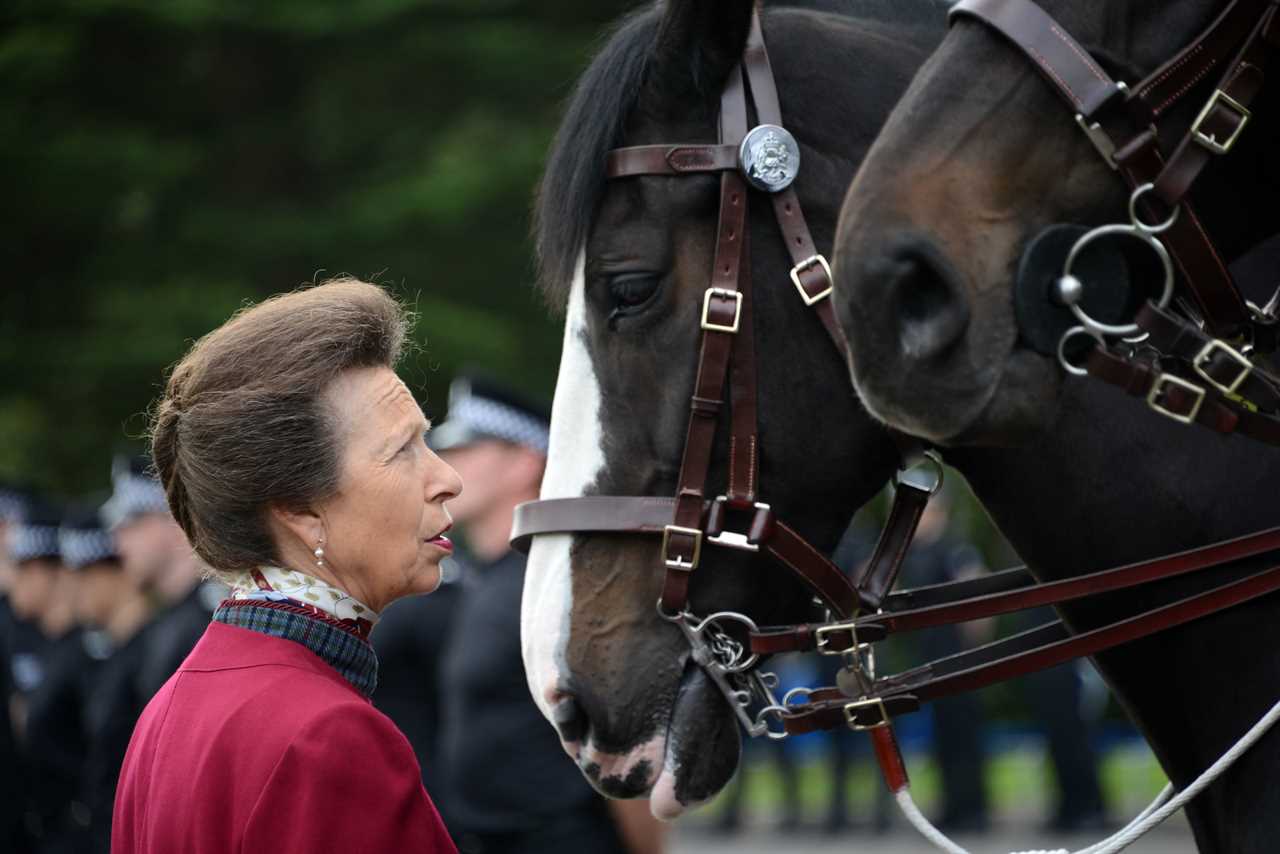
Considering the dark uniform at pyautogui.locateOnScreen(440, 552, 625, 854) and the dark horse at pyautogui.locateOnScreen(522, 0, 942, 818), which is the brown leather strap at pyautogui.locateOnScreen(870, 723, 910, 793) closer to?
the dark horse at pyautogui.locateOnScreen(522, 0, 942, 818)

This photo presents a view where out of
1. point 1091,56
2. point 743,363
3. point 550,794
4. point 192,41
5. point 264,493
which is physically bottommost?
point 192,41

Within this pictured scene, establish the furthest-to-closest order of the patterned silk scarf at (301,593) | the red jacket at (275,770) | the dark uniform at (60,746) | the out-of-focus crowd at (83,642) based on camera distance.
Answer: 1. the dark uniform at (60,746)
2. the out-of-focus crowd at (83,642)
3. the patterned silk scarf at (301,593)
4. the red jacket at (275,770)

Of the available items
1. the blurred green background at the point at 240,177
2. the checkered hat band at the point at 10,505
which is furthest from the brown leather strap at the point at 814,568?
the blurred green background at the point at 240,177

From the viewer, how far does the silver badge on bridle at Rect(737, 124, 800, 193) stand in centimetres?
318

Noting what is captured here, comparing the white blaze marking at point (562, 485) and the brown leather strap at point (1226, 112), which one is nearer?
the brown leather strap at point (1226, 112)

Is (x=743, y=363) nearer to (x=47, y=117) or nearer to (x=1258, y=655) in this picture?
(x=1258, y=655)

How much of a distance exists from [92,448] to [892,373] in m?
16.5

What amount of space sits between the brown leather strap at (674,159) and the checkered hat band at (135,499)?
691cm

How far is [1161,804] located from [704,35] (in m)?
1.69

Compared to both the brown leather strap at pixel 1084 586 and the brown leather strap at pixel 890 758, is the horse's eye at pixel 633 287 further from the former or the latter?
the brown leather strap at pixel 890 758

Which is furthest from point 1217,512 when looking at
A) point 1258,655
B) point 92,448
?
point 92,448

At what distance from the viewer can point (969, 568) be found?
47.8 ft

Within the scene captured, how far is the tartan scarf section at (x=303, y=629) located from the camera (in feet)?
9.47

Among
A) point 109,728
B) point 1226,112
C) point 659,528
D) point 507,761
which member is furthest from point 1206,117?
point 109,728
